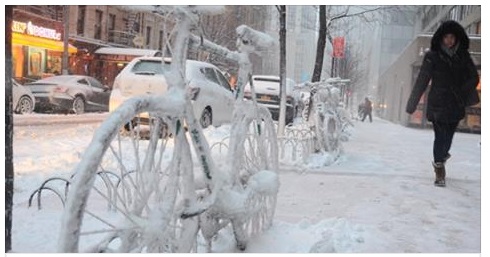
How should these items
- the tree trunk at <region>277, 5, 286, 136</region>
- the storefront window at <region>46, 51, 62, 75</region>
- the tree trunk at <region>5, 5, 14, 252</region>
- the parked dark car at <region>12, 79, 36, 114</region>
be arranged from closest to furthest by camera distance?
the tree trunk at <region>5, 5, 14, 252</region> → the tree trunk at <region>277, 5, 286, 136</region> → the parked dark car at <region>12, 79, 36, 114</region> → the storefront window at <region>46, 51, 62, 75</region>

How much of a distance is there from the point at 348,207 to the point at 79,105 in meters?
11.0

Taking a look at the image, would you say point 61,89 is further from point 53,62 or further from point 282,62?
point 282,62

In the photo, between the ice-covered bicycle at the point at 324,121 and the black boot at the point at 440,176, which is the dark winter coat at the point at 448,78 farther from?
the ice-covered bicycle at the point at 324,121

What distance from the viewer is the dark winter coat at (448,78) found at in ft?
17.1

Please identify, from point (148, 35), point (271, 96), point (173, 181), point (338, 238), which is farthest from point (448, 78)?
point (148, 35)

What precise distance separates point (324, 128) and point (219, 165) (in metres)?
4.37

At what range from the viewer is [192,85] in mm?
7387

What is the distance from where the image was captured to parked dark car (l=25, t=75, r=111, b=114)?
12898mm

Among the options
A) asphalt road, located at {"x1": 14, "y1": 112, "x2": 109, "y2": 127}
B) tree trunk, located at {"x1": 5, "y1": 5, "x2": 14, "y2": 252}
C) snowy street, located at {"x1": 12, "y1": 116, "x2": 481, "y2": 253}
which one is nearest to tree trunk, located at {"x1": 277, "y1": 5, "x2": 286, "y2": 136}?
snowy street, located at {"x1": 12, "y1": 116, "x2": 481, "y2": 253}

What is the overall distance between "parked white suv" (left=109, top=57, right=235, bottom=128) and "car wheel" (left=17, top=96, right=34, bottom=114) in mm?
4220

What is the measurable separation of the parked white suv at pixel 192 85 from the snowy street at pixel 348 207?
39.1 inches

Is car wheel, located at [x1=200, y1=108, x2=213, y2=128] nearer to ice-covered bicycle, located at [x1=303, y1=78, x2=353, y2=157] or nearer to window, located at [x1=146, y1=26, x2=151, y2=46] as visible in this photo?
ice-covered bicycle, located at [x1=303, y1=78, x2=353, y2=157]

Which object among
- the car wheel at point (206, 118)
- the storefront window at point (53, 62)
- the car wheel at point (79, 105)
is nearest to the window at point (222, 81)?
the car wheel at point (206, 118)

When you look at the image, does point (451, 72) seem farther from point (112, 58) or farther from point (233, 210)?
point (112, 58)
